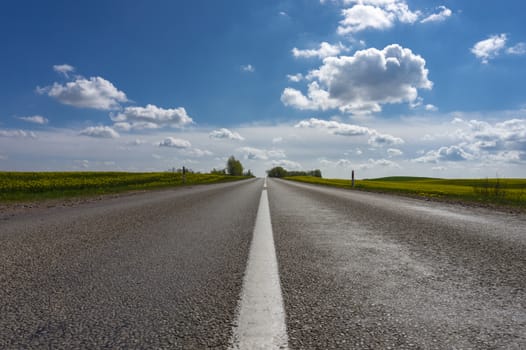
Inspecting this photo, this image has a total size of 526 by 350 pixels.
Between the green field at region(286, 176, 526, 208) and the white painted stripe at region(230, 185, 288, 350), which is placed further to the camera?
the green field at region(286, 176, 526, 208)

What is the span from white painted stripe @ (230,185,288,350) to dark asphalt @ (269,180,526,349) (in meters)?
0.05

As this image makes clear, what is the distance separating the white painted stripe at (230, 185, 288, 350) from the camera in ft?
4.18

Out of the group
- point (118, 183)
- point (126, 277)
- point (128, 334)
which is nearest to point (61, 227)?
point (126, 277)

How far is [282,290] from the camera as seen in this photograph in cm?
192

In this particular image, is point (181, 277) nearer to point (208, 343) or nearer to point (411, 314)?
point (208, 343)

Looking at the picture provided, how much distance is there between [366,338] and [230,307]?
2.18ft

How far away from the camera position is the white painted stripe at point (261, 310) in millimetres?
1274

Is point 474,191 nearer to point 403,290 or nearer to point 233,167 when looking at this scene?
point 403,290

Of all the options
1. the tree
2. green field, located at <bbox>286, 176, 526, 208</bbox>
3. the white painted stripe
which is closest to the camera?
the white painted stripe

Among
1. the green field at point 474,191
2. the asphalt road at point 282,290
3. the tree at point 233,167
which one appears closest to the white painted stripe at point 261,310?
the asphalt road at point 282,290

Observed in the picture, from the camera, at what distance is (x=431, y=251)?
3088 mm

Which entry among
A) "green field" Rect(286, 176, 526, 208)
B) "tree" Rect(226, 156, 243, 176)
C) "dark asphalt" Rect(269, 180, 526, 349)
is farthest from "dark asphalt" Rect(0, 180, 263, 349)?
"tree" Rect(226, 156, 243, 176)

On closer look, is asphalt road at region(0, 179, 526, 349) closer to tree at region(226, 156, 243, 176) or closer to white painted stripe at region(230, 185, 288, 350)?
white painted stripe at region(230, 185, 288, 350)

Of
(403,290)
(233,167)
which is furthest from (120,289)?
(233,167)
